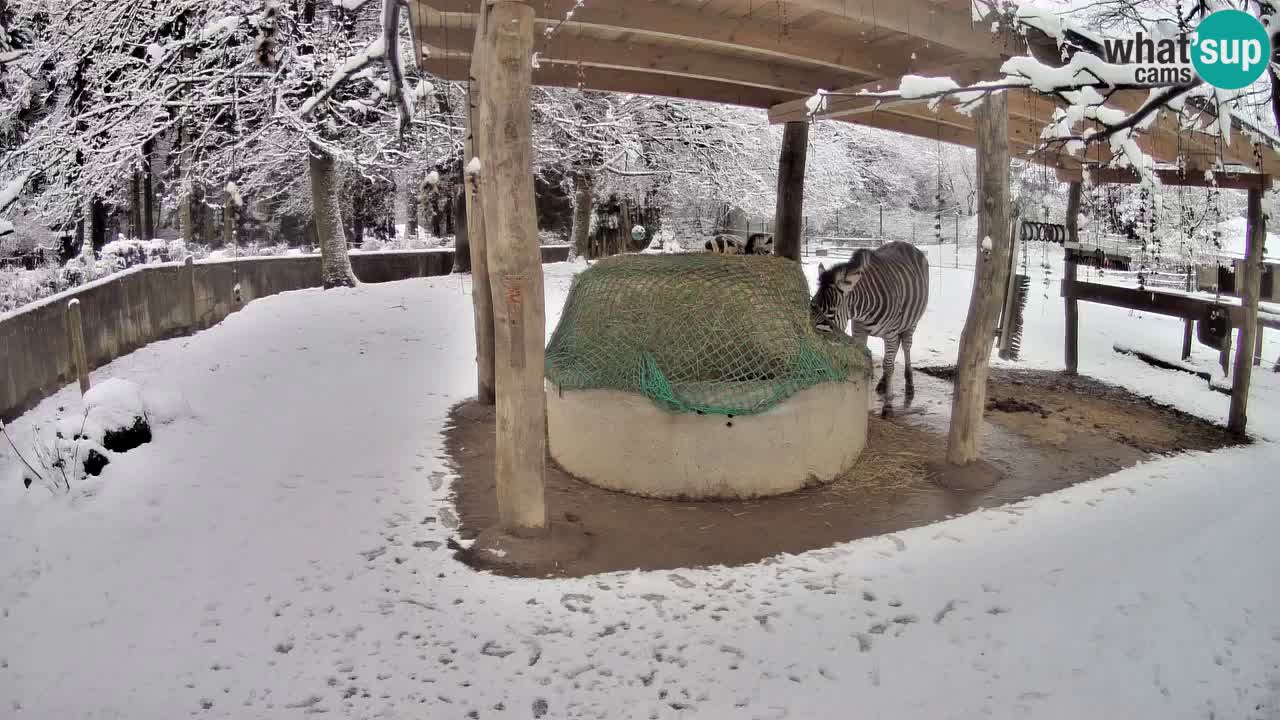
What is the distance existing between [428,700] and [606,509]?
2.15 meters

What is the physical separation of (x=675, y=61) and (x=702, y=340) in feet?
8.16

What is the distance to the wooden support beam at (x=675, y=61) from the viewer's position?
6117mm

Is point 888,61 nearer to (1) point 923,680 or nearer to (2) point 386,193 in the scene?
(1) point 923,680

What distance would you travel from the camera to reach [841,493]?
17.7ft

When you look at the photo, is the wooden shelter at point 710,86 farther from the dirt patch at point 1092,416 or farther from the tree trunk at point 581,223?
the tree trunk at point 581,223

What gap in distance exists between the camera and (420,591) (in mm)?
3930

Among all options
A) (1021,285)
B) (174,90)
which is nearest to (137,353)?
(174,90)

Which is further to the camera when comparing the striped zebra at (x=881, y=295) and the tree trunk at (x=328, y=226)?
the tree trunk at (x=328, y=226)

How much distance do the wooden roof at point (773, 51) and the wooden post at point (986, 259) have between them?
0.29 meters

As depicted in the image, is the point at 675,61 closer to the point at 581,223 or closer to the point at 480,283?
the point at 480,283

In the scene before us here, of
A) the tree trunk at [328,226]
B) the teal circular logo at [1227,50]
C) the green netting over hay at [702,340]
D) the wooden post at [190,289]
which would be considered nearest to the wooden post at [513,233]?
the green netting over hay at [702,340]

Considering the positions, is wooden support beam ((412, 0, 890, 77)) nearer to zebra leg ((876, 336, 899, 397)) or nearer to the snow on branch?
the snow on branch

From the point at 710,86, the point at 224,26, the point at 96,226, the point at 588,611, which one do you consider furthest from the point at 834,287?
the point at 96,226

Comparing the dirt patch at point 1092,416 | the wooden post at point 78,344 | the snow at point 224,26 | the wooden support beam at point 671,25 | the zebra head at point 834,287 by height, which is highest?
the snow at point 224,26
